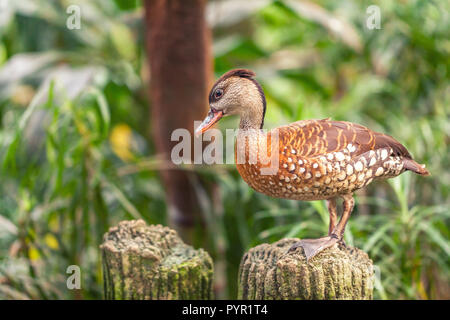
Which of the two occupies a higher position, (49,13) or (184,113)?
(49,13)

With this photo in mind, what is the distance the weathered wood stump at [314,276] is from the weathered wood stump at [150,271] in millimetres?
108

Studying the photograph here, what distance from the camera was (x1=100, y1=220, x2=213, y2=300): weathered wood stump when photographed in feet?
3.05

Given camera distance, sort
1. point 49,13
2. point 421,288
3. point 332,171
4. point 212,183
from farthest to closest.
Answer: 1. point 49,13
2. point 212,183
3. point 421,288
4. point 332,171

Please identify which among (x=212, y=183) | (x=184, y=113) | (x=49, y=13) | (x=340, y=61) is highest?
(x=49, y=13)

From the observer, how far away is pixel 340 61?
95.1 inches

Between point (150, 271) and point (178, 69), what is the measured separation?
25.5 inches

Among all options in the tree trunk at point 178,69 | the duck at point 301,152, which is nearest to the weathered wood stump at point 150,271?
the duck at point 301,152

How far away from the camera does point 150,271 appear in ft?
3.07

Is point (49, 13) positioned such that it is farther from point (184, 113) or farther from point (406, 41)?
point (406, 41)

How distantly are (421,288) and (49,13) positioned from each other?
6.06 feet

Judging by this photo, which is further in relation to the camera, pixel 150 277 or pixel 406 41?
pixel 406 41

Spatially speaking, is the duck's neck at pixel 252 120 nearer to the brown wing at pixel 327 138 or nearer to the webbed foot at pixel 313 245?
the brown wing at pixel 327 138

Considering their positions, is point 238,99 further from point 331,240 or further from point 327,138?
point 331,240
